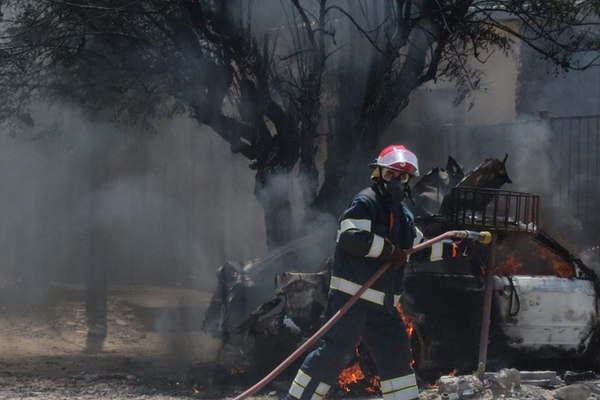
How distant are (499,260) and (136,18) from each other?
4593mm

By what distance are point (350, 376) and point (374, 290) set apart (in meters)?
1.41

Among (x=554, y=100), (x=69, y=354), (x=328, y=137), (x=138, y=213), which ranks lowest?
(x=69, y=354)

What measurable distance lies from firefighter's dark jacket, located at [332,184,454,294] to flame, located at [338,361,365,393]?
4.14 ft

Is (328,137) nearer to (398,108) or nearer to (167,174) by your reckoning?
(398,108)

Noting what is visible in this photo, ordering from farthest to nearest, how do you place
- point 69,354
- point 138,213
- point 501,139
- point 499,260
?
point 138,213
point 501,139
point 69,354
point 499,260

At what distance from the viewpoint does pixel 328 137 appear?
9.38m

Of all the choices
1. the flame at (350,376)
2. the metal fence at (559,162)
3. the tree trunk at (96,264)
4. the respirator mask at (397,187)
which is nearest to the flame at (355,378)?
the flame at (350,376)

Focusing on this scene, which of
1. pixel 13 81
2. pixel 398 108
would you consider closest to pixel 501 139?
pixel 398 108

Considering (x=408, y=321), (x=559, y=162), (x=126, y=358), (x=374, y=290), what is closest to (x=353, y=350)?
(x=374, y=290)

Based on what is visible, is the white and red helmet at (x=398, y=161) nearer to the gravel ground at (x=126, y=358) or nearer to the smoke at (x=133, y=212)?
the gravel ground at (x=126, y=358)

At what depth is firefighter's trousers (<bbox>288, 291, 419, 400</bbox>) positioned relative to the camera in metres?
5.28

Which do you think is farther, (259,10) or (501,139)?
(501,139)

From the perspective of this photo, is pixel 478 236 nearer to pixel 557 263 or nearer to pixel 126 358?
pixel 557 263

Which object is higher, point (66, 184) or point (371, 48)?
point (371, 48)
